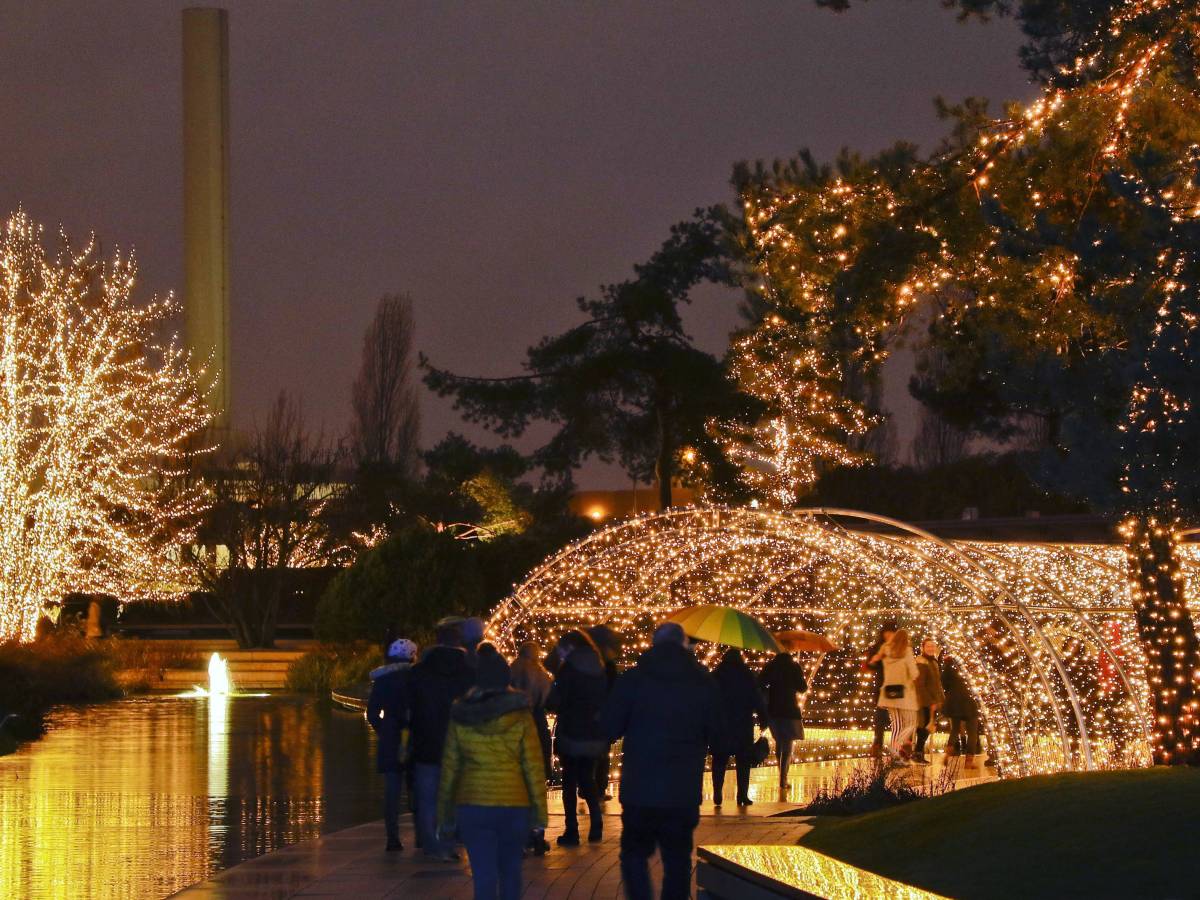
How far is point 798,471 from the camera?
4628 cm

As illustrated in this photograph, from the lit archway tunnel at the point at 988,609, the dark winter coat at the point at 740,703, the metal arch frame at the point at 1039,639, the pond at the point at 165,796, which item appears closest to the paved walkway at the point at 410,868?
the pond at the point at 165,796

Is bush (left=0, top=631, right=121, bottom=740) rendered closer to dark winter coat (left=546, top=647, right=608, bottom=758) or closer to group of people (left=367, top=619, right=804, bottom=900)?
dark winter coat (left=546, top=647, right=608, bottom=758)

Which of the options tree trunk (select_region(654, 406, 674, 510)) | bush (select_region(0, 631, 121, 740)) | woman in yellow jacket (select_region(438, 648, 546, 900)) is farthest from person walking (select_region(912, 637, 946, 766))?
tree trunk (select_region(654, 406, 674, 510))

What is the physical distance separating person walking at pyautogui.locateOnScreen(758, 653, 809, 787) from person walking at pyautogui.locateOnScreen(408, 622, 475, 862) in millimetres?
6827

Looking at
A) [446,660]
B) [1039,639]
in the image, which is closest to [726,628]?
[1039,639]

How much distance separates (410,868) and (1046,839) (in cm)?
472

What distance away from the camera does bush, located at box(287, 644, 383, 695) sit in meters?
36.9

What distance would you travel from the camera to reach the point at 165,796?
1839 centimetres

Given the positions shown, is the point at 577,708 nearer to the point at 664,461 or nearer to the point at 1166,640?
the point at 1166,640

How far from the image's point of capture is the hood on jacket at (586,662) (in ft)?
44.5

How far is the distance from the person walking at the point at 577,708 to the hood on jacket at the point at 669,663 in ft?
12.0

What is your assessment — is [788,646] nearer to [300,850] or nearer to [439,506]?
[300,850]

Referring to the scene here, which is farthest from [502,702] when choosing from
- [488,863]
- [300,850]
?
[300,850]

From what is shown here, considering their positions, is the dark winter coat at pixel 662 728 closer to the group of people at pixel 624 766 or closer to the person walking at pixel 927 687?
the group of people at pixel 624 766
